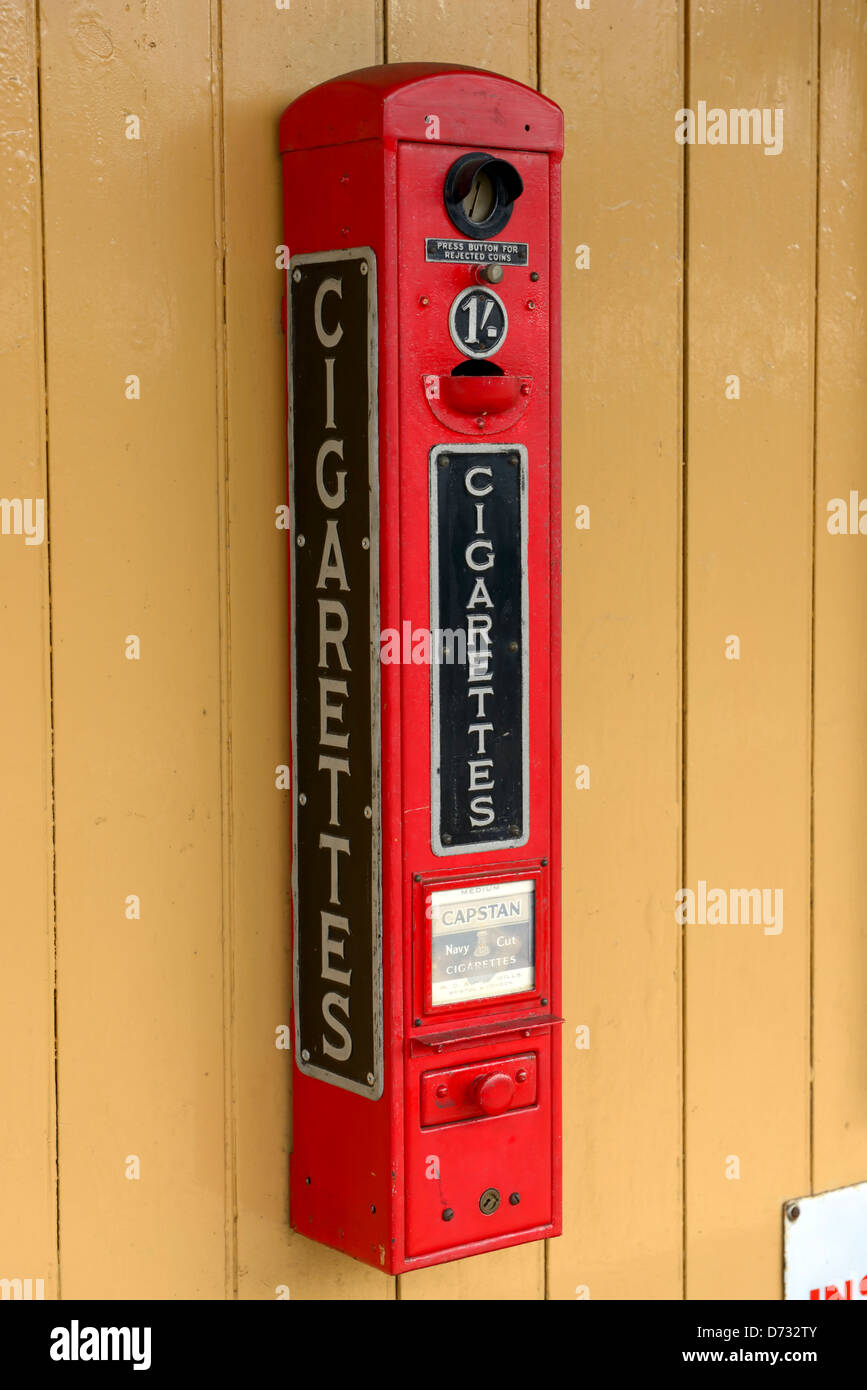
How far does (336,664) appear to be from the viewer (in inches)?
82.4

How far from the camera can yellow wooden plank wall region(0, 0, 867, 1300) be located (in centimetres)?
206

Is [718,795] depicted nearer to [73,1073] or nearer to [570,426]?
[570,426]

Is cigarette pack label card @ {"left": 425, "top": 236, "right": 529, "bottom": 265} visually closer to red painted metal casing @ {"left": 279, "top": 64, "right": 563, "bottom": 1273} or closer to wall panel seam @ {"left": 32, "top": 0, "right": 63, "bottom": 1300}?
red painted metal casing @ {"left": 279, "top": 64, "right": 563, "bottom": 1273}

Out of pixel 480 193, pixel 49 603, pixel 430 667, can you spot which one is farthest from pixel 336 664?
pixel 480 193

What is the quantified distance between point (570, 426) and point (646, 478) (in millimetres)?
153

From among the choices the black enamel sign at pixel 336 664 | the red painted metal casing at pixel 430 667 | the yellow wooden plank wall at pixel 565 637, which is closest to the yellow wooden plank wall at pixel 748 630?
the yellow wooden plank wall at pixel 565 637

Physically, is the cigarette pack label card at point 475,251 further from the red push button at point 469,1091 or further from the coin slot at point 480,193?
the red push button at point 469,1091

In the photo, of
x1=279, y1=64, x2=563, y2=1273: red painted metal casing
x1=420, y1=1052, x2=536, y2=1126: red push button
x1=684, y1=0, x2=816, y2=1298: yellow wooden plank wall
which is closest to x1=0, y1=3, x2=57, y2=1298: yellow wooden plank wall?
x1=279, y1=64, x2=563, y2=1273: red painted metal casing

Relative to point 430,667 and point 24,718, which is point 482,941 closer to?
point 430,667

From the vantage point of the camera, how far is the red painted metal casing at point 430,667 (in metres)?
1.97

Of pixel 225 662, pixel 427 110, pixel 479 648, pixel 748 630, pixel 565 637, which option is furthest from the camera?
pixel 748 630

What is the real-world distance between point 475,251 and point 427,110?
17 centimetres

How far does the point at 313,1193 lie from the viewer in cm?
221

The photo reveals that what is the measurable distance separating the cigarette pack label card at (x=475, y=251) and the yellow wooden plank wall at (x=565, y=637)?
0.27 metres
